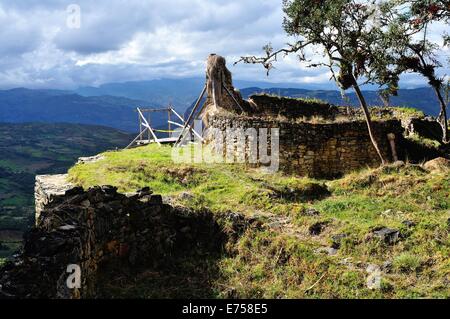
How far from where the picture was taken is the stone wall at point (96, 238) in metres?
8.30

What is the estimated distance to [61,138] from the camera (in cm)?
19875

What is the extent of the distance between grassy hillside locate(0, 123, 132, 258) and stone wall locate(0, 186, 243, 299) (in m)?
51.3

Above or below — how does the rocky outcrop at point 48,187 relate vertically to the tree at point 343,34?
below

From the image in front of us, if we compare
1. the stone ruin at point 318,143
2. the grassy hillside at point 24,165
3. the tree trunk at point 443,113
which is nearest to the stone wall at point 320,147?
the stone ruin at point 318,143

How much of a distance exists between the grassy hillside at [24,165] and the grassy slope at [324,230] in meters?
49.2

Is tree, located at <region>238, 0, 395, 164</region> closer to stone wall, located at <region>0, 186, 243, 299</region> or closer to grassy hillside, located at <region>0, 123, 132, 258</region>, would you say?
stone wall, located at <region>0, 186, 243, 299</region>

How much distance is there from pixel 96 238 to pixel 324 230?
5413 mm

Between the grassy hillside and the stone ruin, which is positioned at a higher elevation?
the stone ruin

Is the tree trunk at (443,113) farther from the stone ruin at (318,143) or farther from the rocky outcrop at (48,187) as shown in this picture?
the rocky outcrop at (48,187)

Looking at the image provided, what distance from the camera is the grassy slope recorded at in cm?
975

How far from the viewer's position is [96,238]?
1073 cm

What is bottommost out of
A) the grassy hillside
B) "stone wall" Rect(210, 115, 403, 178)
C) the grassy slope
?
the grassy hillside

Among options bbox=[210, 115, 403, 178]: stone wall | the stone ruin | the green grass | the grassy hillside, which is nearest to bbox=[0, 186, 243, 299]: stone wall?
bbox=[210, 115, 403, 178]: stone wall
